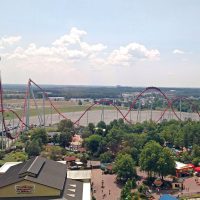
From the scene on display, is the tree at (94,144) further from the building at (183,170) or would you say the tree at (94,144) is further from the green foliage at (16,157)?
the building at (183,170)

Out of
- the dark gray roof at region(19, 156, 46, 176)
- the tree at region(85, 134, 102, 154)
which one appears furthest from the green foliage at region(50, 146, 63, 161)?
the dark gray roof at region(19, 156, 46, 176)

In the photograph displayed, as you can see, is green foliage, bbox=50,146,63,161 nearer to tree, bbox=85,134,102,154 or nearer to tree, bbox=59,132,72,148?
tree, bbox=85,134,102,154

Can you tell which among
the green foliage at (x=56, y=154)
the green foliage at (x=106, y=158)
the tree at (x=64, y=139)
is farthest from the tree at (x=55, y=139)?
the green foliage at (x=106, y=158)

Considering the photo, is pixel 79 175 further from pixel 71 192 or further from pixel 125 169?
pixel 125 169

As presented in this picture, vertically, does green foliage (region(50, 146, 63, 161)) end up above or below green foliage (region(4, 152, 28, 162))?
above

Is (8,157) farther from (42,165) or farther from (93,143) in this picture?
(42,165)

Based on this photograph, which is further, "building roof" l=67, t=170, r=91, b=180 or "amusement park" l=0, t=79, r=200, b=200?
"building roof" l=67, t=170, r=91, b=180

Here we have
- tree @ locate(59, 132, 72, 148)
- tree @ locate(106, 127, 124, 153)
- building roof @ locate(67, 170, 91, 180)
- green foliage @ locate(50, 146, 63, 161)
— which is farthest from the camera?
tree @ locate(59, 132, 72, 148)

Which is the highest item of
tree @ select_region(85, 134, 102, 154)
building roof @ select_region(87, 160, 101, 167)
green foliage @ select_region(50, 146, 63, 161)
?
tree @ select_region(85, 134, 102, 154)

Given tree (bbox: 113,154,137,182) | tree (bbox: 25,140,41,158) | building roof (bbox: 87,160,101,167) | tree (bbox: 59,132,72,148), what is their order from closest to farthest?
tree (bbox: 113,154,137,182) < building roof (bbox: 87,160,101,167) < tree (bbox: 25,140,41,158) < tree (bbox: 59,132,72,148)

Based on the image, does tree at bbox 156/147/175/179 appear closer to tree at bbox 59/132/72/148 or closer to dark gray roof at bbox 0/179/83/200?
dark gray roof at bbox 0/179/83/200
